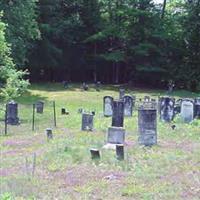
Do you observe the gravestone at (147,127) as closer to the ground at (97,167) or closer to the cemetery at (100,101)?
the cemetery at (100,101)

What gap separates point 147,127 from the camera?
1789 centimetres

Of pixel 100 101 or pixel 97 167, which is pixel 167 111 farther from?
pixel 100 101

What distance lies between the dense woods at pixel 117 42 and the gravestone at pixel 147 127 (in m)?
35.3

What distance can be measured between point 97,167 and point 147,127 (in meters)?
4.54

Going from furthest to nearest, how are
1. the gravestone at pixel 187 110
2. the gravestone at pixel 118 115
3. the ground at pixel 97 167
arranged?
the gravestone at pixel 187 110 < the gravestone at pixel 118 115 < the ground at pixel 97 167

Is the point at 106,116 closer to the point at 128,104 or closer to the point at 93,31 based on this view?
the point at 128,104

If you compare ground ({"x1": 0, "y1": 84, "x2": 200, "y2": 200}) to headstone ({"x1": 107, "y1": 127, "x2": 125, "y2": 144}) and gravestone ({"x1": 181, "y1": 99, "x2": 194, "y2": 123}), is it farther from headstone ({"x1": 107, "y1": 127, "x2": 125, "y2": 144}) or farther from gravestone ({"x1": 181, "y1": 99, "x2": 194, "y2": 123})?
gravestone ({"x1": 181, "y1": 99, "x2": 194, "y2": 123})

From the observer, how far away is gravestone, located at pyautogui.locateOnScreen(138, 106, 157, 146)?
1766 centimetres

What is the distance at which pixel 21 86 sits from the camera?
29719 millimetres

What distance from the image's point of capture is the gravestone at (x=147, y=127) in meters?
17.7

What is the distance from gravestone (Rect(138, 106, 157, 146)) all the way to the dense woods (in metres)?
35.3

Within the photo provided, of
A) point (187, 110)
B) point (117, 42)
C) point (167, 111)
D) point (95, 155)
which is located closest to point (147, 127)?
point (95, 155)

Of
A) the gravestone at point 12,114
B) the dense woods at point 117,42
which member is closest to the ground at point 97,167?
the gravestone at point 12,114

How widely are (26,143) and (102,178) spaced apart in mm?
6775
